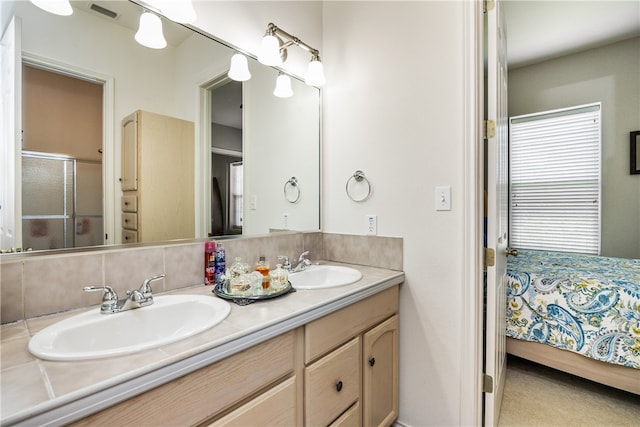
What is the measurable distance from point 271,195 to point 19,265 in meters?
1.11

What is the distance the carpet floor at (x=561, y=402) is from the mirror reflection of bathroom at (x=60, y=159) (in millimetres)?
2310

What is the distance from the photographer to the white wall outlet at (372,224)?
1.72 m

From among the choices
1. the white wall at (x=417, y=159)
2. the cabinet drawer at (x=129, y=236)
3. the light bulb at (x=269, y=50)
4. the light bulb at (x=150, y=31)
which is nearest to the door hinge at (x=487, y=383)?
the white wall at (x=417, y=159)

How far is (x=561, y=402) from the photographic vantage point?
76.2 inches

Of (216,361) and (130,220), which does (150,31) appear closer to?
(130,220)

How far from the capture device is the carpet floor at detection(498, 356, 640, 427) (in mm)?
1762

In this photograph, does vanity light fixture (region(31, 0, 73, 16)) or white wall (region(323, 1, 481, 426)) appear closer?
vanity light fixture (region(31, 0, 73, 16))

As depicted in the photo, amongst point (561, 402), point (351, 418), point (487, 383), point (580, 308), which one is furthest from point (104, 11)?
point (561, 402)

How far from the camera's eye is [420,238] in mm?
1559

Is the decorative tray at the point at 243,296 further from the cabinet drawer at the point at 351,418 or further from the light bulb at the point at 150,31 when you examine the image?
the light bulb at the point at 150,31

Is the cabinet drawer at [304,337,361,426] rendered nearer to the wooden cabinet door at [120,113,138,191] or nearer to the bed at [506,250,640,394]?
the wooden cabinet door at [120,113,138,191]

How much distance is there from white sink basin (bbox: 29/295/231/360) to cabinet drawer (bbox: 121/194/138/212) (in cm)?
36

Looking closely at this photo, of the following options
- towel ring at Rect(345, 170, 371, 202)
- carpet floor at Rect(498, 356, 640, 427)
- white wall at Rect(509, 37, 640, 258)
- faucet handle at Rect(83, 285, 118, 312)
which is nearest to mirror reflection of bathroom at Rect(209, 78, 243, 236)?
faucet handle at Rect(83, 285, 118, 312)

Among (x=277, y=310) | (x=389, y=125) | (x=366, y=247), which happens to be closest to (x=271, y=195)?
(x=366, y=247)
